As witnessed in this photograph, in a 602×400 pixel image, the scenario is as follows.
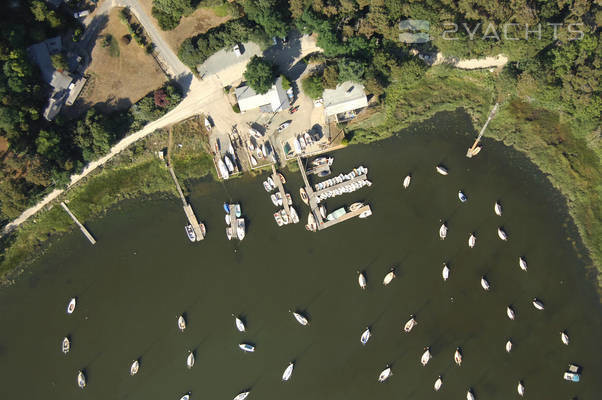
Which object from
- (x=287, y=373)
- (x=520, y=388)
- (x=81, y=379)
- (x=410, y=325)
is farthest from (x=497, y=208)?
(x=81, y=379)

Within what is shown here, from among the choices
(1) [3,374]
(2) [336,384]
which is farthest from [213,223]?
(1) [3,374]

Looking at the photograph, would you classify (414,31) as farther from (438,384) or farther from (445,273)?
(438,384)

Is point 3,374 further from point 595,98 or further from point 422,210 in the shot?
point 595,98

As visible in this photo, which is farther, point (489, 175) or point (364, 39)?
point (489, 175)

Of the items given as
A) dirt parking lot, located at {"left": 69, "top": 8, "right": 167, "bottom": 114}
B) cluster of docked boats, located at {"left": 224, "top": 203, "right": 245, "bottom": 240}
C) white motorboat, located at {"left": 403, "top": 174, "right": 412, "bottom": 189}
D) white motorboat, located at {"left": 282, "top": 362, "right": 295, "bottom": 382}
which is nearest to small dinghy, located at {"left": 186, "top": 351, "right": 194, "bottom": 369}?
white motorboat, located at {"left": 282, "top": 362, "right": 295, "bottom": 382}

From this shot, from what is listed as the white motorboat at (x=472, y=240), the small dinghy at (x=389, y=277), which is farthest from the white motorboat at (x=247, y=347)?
the white motorboat at (x=472, y=240)

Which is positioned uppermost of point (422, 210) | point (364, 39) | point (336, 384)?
point (364, 39)

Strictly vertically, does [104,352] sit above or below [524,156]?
below

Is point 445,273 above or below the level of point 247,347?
above
